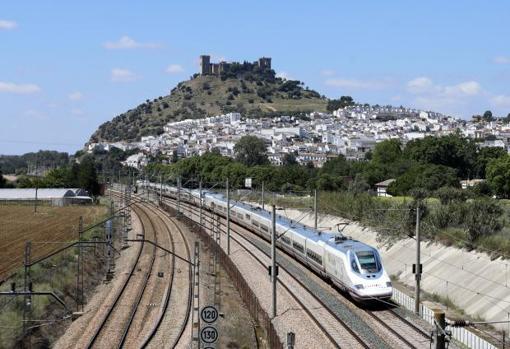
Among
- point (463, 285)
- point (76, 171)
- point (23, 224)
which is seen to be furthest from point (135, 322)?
point (76, 171)

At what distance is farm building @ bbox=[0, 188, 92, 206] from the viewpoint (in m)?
129

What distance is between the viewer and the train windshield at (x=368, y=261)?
3450cm

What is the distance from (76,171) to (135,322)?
115 meters

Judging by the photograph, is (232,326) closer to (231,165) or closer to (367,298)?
(367,298)

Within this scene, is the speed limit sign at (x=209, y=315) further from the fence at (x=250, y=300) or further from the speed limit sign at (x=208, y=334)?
the fence at (x=250, y=300)

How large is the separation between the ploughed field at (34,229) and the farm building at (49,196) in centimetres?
630

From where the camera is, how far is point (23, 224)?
8738cm

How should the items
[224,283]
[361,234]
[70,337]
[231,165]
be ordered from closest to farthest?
[70,337] → [224,283] → [361,234] → [231,165]

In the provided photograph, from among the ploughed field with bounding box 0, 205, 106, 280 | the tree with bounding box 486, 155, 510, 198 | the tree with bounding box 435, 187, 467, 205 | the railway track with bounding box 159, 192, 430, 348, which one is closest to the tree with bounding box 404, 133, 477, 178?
the tree with bounding box 486, 155, 510, 198

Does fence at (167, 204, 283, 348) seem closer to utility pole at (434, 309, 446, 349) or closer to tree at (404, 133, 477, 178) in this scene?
utility pole at (434, 309, 446, 349)

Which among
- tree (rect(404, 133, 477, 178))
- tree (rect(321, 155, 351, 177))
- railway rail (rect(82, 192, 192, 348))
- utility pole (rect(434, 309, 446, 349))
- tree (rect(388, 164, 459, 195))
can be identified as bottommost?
railway rail (rect(82, 192, 192, 348))

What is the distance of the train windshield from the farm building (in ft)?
324

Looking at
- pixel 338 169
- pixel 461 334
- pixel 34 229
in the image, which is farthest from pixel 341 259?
pixel 338 169

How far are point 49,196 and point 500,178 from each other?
76.2 m
